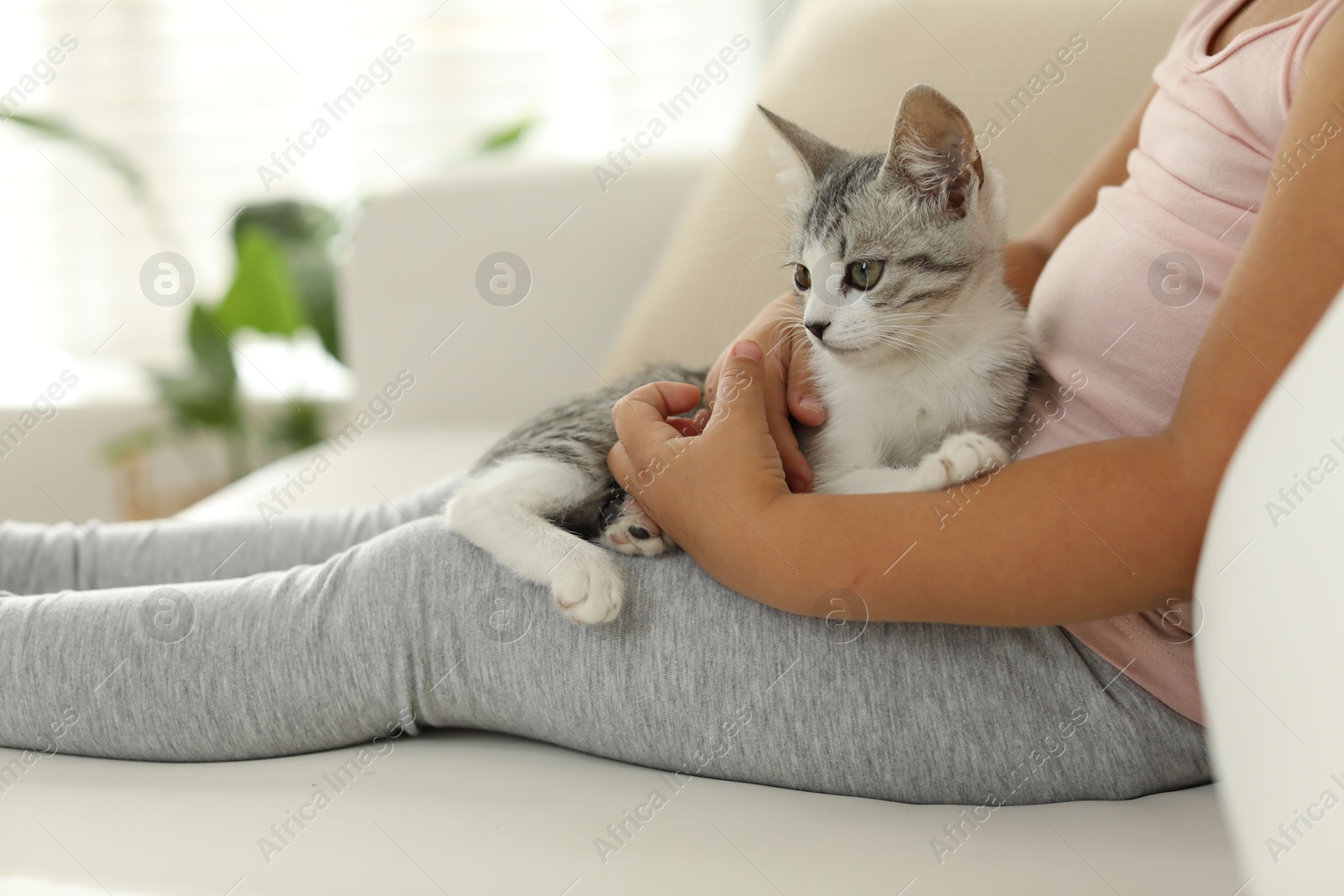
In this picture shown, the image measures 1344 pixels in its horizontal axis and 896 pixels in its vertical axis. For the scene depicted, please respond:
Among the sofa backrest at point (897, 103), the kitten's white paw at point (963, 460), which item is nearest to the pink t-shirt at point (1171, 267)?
the kitten's white paw at point (963, 460)

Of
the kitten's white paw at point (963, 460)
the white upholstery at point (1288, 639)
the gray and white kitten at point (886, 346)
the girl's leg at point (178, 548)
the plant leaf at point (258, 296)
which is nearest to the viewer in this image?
the white upholstery at point (1288, 639)

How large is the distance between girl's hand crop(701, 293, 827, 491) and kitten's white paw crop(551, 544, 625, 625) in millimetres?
220

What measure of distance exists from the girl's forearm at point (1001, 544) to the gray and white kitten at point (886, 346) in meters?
0.09

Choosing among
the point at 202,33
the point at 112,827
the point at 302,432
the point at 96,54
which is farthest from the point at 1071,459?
the point at 96,54

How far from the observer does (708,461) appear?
898 mm

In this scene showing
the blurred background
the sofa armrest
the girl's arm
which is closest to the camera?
the girl's arm

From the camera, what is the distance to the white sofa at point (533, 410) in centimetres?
74

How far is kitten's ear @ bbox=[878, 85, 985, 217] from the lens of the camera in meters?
0.89

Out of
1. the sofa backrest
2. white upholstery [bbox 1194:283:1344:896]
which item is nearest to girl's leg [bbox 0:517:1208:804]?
white upholstery [bbox 1194:283:1344:896]

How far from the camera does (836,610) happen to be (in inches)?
32.4

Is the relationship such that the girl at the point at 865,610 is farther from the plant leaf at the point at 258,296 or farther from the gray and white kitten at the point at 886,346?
the plant leaf at the point at 258,296

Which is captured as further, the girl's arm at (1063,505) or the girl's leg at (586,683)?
the girl's leg at (586,683)

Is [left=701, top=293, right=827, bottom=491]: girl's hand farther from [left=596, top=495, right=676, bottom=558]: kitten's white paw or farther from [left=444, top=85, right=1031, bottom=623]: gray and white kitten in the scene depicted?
[left=596, top=495, right=676, bottom=558]: kitten's white paw

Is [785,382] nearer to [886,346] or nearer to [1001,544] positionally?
[886,346]
